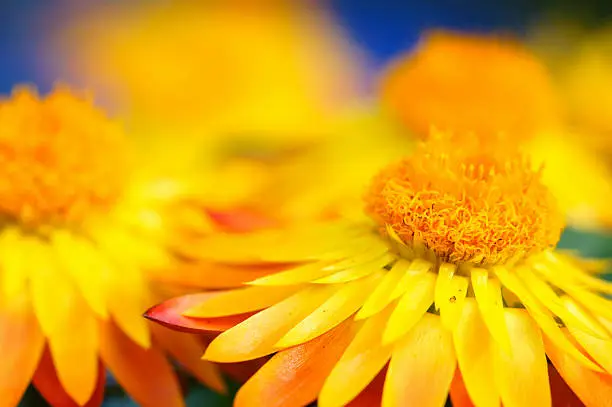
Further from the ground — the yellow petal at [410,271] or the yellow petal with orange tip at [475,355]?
the yellow petal at [410,271]

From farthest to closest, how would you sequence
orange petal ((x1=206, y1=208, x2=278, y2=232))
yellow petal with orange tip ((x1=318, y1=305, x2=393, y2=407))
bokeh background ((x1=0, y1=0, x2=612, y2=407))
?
bokeh background ((x1=0, y1=0, x2=612, y2=407)) → orange petal ((x1=206, y1=208, x2=278, y2=232)) → yellow petal with orange tip ((x1=318, y1=305, x2=393, y2=407))

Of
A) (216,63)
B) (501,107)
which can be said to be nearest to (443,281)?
(501,107)

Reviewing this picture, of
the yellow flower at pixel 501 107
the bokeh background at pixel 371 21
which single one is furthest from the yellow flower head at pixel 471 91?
the bokeh background at pixel 371 21

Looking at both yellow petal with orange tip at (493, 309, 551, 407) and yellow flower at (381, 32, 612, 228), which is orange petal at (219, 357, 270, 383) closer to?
yellow petal with orange tip at (493, 309, 551, 407)

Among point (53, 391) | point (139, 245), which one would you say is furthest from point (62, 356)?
point (139, 245)

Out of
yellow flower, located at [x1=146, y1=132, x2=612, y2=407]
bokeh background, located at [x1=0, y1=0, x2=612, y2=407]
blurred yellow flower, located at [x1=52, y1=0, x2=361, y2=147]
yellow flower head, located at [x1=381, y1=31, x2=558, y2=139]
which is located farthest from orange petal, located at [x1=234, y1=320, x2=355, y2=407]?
bokeh background, located at [x1=0, y1=0, x2=612, y2=407]

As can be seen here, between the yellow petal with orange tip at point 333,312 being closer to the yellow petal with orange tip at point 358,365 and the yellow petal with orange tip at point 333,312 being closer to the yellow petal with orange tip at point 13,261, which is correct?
the yellow petal with orange tip at point 358,365
